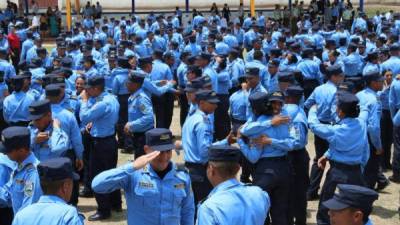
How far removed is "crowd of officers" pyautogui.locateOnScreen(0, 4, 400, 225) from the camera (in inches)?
181

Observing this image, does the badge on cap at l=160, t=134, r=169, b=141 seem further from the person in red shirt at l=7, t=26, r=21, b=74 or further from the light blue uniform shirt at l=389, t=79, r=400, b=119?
the person in red shirt at l=7, t=26, r=21, b=74

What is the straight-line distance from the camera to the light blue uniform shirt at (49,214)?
14.1 ft

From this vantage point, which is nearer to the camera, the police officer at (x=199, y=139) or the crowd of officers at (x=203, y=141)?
the crowd of officers at (x=203, y=141)

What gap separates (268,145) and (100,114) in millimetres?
2849

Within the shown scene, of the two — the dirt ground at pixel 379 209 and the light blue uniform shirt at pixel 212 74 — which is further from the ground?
the light blue uniform shirt at pixel 212 74

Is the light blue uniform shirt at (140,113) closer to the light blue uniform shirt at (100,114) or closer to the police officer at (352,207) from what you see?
the light blue uniform shirt at (100,114)

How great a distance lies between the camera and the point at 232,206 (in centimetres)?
445

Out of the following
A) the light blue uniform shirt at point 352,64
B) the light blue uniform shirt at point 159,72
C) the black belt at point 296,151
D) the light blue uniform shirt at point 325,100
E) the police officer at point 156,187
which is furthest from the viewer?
the light blue uniform shirt at point 352,64

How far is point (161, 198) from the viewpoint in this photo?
17.3 feet

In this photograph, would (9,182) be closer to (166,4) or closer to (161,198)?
(161,198)

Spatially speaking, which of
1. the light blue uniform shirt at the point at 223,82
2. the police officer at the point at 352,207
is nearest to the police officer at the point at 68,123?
the police officer at the point at 352,207

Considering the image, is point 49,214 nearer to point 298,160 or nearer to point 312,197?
point 298,160

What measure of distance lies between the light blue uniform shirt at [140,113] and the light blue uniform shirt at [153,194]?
3614 mm

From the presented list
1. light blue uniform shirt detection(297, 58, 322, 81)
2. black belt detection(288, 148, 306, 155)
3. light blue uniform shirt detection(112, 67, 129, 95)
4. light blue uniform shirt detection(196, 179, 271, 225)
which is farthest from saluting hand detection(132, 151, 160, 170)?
light blue uniform shirt detection(297, 58, 322, 81)
